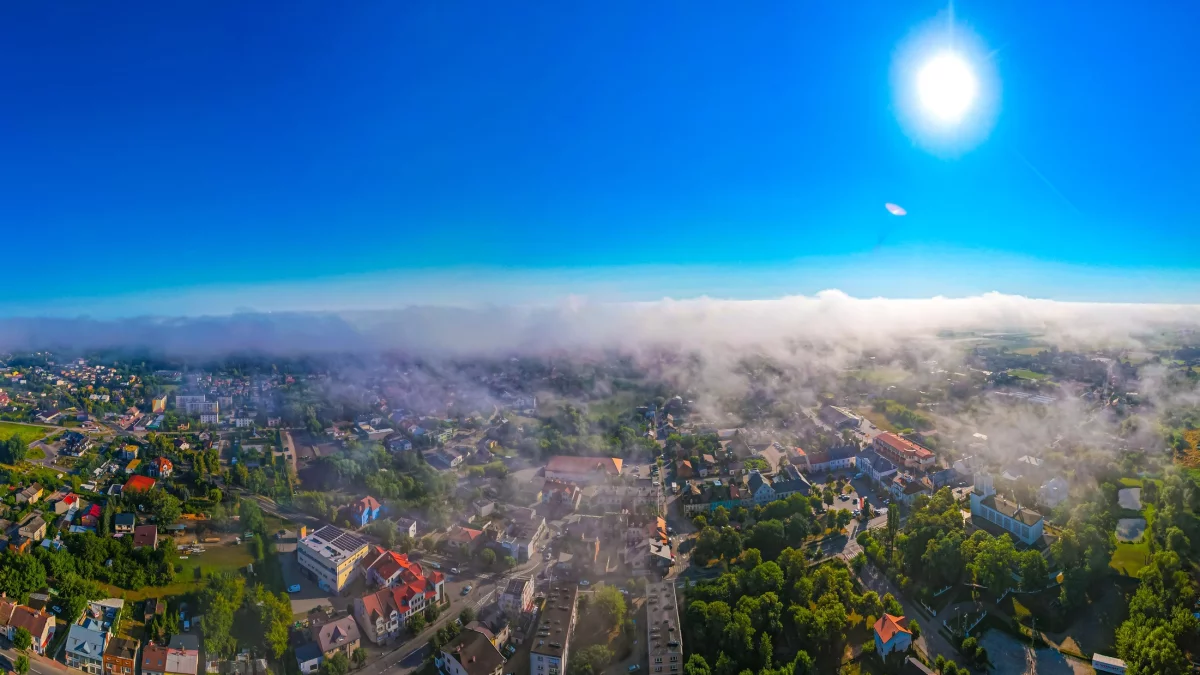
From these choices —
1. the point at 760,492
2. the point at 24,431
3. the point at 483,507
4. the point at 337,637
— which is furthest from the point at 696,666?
the point at 24,431

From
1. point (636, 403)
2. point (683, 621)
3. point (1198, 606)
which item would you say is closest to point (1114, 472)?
point (1198, 606)

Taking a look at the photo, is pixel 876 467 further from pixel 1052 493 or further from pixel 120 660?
pixel 120 660

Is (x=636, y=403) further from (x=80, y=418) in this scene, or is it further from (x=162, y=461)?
(x=80, y=418)

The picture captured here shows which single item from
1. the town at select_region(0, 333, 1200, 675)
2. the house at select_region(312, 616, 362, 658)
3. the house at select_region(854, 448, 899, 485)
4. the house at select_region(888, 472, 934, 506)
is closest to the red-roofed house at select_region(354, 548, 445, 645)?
the town at select_region(0, 333, 1200, 675)

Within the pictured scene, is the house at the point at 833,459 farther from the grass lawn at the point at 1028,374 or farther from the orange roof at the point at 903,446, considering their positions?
the grass lawn at the point at 1028,374

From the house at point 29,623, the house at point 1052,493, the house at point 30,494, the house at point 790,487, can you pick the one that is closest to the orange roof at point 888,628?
the house at point 790,487

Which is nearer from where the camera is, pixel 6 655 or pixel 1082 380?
pixel 6 655
